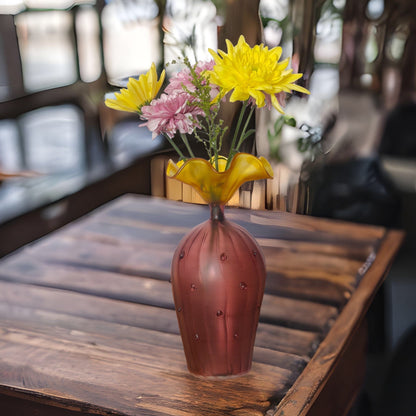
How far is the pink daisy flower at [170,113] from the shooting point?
78 centimetres

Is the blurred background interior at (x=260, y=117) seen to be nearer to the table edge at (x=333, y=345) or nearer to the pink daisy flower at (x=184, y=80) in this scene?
the pink daisy flower at (x=184, y=80)

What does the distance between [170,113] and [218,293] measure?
262mm


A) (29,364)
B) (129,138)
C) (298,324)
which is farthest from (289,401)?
(129,138)

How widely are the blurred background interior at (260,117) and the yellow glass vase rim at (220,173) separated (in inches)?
6.9

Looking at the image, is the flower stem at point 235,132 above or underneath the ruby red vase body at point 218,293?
above

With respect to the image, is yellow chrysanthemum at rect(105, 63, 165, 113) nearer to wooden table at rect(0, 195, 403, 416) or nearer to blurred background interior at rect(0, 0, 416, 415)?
blurred background interior at rect(0, 0, 416, 415)

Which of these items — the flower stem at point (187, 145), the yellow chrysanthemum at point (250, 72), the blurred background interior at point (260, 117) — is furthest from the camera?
the blurred background interior at point (260, 117)

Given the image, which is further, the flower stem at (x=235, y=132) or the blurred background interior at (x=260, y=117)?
the blurred background interior at (x=260, y=117)

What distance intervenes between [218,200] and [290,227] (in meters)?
0.43

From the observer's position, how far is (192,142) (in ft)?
2.93

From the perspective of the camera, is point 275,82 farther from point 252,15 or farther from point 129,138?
point 129,138

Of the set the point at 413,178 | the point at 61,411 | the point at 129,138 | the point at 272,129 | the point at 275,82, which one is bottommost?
the point at 413,178

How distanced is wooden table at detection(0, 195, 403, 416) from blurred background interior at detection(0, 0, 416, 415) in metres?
0.12

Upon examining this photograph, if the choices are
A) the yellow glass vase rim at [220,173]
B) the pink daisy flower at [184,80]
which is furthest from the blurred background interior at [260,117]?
the yellow glass vase rim at [220,173]
